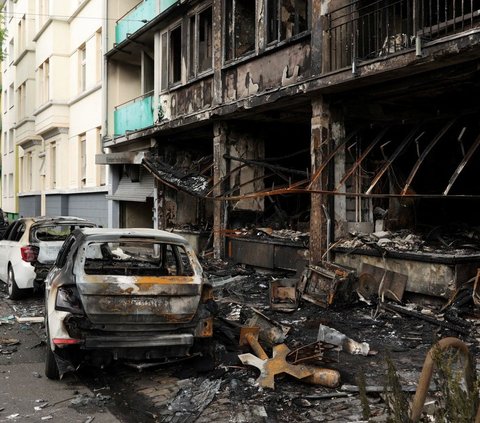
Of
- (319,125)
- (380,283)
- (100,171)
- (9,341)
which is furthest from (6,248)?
(100,171)

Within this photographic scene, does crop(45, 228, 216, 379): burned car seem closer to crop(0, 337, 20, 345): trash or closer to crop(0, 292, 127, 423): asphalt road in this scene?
crop(0, 292, 127, 423): asphalt road

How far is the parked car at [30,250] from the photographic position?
9.93m

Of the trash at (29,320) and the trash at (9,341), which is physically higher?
the trash at (29,320)

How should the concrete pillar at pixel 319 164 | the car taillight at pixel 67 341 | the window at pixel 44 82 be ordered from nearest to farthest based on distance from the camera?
the car taillight at pixel 67 341 < the concrete pillar at pixel 319 164 < the window at pixel 44 82

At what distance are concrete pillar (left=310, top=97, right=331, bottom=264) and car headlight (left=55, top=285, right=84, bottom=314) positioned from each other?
5.52m

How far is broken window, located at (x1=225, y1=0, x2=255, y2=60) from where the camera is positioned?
1289 centimetres

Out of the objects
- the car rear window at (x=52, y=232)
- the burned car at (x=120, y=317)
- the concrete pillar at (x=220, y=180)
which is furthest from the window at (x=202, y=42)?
the burned car at (x=120, y=317)

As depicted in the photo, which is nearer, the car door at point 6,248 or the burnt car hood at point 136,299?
the burnt car hood at point 136,299

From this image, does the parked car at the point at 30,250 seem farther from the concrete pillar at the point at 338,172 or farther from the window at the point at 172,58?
the window at the point at 172,58

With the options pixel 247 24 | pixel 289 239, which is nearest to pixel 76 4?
pixel 247 24

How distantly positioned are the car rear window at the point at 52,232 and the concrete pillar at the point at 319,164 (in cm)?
446

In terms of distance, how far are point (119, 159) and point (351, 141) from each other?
8.83 metres

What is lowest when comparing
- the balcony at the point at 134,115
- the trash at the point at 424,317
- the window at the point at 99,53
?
the trash at the point at 424,317

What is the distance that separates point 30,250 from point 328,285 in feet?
17.4
